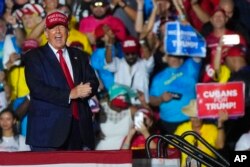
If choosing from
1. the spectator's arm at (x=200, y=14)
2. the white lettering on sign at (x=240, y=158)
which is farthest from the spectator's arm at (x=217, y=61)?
the white lettering on sign at (x=240, y=158)

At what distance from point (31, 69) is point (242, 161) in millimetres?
2297

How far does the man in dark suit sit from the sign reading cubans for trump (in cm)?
320

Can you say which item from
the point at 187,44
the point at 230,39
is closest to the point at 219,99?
the point at 187,44

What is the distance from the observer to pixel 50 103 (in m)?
8.57

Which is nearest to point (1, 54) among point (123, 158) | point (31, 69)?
point (31, 69)

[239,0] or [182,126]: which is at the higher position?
[239,0]

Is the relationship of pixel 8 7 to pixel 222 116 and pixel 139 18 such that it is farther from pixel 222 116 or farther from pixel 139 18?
pixel 222 116

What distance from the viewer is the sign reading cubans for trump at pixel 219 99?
11672 mm

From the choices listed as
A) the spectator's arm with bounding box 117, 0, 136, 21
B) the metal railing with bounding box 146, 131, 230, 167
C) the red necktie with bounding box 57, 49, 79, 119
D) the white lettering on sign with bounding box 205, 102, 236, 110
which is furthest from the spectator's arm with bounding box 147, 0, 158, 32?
the metal railing with bounding box 146, 131, 230, 167

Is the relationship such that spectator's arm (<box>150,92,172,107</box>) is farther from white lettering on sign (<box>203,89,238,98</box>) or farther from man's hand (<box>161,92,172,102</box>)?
white lettering on sign (<box>203,89,238,98</box>)

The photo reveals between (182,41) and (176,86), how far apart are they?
604 millimetres

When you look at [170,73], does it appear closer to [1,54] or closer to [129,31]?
[129,31]

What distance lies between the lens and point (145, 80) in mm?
12469

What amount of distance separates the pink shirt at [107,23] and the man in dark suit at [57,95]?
4.23 metres
